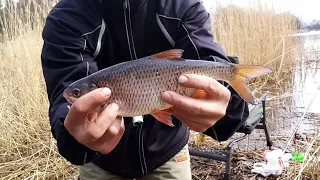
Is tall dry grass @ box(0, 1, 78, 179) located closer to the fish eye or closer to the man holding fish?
the man holding fish

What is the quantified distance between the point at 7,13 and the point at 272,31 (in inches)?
171

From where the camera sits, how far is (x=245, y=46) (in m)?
6.16

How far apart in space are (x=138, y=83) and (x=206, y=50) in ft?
1.46

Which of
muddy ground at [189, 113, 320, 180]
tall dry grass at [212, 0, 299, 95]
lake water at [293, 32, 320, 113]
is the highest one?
tall dry grass at [212, 0, 299, 95]

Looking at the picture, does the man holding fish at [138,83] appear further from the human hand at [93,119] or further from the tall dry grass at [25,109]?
the tall dry grass at [25,109]

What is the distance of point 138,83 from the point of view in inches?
46.4

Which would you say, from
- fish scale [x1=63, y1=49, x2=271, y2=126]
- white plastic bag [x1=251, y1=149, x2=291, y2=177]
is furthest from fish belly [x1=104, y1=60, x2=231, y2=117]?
white plastic bag [x1=251, y1=149, x2=291, y2=177]

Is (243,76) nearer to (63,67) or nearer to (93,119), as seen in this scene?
(93,119)

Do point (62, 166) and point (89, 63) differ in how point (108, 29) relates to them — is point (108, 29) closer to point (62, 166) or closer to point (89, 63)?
point (89, 63)

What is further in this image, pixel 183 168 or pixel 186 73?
pixel 183 168

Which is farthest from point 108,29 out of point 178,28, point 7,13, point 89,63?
point 7,13

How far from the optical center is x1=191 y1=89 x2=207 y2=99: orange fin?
1.18m

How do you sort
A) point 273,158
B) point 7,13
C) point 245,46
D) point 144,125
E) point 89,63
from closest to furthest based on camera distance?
1. point 89,63
2. point 144,125
3. point 273,158
4. point 7,13
5. point 245,46

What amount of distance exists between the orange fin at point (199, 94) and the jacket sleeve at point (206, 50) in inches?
12.1
